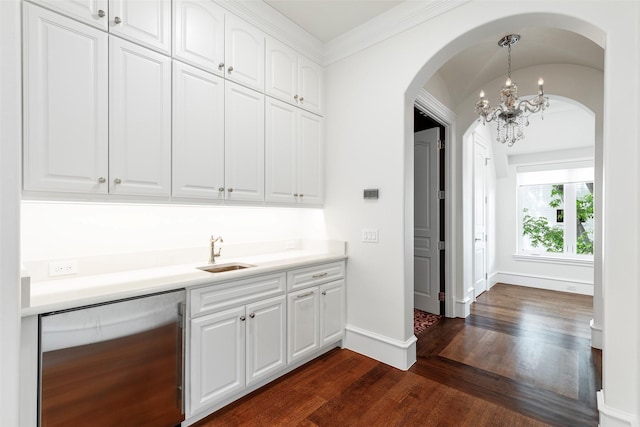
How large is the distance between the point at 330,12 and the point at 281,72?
663 millimetres

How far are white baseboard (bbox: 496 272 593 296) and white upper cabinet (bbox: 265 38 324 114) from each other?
532 cm

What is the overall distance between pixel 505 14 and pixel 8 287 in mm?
2972

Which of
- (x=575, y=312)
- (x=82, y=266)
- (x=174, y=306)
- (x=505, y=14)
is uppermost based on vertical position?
(x=505, y=14)

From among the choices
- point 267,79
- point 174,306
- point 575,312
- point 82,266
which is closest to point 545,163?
point 575,312

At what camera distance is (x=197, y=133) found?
2105 mm

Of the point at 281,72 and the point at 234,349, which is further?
the point at 281,72

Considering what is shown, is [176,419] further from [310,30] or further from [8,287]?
Answer: [310,30]

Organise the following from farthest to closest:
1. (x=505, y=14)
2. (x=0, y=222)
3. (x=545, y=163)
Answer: (x=545, y=163), (x=505, y=14), (x=0, y=222)

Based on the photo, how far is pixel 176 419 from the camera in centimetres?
173

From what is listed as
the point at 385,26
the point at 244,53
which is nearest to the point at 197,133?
the point at 244,53

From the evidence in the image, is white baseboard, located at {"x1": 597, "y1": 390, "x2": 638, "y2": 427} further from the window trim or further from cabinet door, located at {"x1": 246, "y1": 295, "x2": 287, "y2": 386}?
the window trim

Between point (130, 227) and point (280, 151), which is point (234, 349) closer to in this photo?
point (130, 227)

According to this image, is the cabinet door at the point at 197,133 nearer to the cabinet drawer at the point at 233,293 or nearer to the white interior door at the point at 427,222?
the cabinet drawer at the point at 233,293

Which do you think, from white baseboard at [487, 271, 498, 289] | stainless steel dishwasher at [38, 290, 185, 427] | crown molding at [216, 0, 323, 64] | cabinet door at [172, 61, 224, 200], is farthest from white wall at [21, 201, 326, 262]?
white baseboard at [487, 271, 498, 289]
